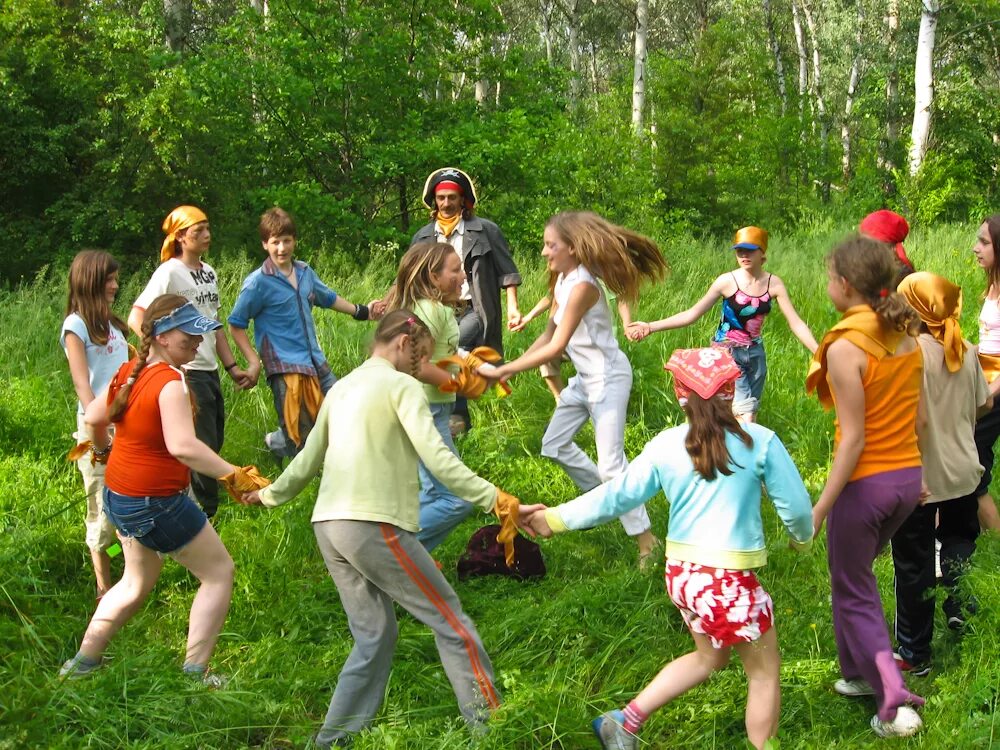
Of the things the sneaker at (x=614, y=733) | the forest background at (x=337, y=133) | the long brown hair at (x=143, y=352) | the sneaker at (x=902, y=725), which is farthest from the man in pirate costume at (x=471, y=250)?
the forest background at (x=337, y=133)

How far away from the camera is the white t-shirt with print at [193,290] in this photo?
5.37m

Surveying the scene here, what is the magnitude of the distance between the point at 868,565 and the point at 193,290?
151 inches

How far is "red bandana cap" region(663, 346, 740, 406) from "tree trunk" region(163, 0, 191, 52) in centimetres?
1269

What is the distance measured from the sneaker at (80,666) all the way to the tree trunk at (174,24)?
11.8m

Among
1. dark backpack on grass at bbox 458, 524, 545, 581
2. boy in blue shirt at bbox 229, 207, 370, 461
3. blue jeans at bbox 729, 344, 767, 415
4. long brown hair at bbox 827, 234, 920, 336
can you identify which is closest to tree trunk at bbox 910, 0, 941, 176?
blue jeans at bbox 729, 344, 767, 415

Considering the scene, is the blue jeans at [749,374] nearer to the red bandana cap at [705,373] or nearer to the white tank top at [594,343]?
the white tank top at [594,343]

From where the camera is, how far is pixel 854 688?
3869 millimetres

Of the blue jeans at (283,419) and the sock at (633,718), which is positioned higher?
the blue jeans at (283,419)

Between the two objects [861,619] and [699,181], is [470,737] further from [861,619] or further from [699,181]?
[699,181]

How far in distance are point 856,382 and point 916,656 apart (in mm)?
1394

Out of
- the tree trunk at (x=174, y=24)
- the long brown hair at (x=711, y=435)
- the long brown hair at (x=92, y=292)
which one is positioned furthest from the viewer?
the tree trunk at (x=174, y=24)

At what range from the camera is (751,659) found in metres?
3.34

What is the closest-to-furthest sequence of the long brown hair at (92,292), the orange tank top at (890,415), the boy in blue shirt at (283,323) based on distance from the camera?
1. the orange tank top at (890,415)
2. the long brown hair at (92,292)
3. the boy in blue shirt at (283,323)

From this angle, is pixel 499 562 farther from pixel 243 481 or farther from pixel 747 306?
pixel 747 306
